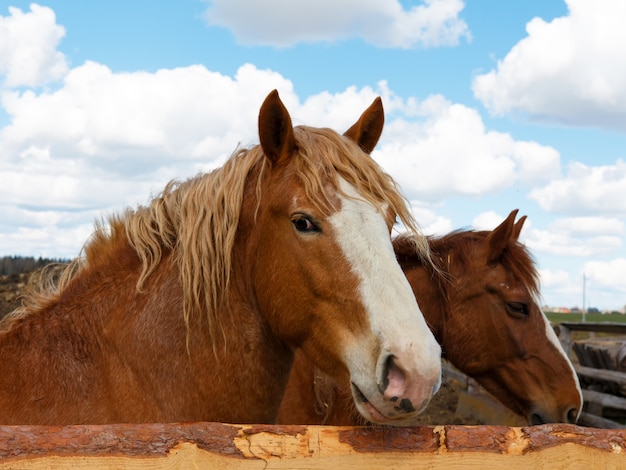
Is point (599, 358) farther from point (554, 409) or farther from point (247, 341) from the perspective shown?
point (247, 341)

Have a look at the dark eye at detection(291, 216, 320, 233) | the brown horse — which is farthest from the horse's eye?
the brown horse

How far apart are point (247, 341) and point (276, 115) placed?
102 centimetres

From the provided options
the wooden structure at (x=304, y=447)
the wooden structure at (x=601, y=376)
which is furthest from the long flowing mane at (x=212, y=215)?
the wooden structure at (x=601, y=376)

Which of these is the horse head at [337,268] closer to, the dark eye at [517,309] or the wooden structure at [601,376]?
the dark eye at [517,309]

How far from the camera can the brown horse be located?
16.5 ft

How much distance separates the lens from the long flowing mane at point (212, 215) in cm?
284

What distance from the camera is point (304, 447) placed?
1.76 meters

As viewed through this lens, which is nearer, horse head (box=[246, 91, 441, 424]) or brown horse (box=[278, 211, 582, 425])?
horse head (box=[246, 91, 441, 424])

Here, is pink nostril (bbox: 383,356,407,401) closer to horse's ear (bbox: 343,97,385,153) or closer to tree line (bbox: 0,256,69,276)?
horse's ear (bbox: 343,97,385,153)

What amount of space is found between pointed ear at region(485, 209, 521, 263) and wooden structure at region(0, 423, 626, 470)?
11.0 feet

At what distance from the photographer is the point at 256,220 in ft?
9.57

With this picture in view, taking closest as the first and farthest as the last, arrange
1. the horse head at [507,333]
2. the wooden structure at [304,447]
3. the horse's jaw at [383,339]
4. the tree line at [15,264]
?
the wooden structure at [304,447] < the horse's jaw at [383,339] < the horse head at [507,333] < the tree line at [15,264]

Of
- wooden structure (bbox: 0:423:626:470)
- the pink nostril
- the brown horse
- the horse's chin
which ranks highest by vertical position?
the brown horse

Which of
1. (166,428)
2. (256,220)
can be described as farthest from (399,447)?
(256,220)
